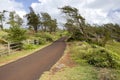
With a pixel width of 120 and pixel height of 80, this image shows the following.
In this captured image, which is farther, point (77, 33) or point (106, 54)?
point (77, 33)

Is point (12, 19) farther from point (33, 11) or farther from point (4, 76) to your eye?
point (4, 76)

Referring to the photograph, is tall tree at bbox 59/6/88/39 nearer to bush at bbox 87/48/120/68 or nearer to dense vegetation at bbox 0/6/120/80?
dense vegetation at bbox 0/6/120/80

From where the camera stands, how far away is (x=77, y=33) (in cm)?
4834

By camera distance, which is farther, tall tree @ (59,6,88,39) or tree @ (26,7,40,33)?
tree @ (26,7,40,33)

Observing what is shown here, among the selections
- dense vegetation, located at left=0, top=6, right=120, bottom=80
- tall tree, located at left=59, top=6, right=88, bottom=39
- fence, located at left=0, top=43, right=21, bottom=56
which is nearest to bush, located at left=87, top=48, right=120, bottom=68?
dense vegetation, located at left=0, top=6, right=120, bottom=80

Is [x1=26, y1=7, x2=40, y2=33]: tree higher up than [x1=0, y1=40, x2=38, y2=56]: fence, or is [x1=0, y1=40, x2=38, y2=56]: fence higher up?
[x1=26, y1=7, x2=40, y2=33]: tree

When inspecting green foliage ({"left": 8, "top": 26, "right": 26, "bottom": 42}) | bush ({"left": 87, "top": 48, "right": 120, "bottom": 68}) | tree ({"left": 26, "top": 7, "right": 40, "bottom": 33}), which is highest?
tree ({"left": 26, "top": 7, "right": 40, "bottom": 33})

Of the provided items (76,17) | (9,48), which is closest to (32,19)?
(76,17)

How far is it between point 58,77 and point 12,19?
55900mm

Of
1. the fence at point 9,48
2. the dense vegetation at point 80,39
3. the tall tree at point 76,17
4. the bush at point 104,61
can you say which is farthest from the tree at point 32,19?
the bush at point 104,61

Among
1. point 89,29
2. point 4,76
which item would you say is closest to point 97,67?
point 4,76

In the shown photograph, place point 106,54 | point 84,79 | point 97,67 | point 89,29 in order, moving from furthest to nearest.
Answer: point 89,29, point 106,54, point 97,67, point 84,79

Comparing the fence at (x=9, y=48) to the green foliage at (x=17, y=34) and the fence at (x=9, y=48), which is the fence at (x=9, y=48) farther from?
the green foliage at (x=17, y=34)

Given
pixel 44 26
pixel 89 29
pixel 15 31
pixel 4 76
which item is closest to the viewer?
pixel 4 76
